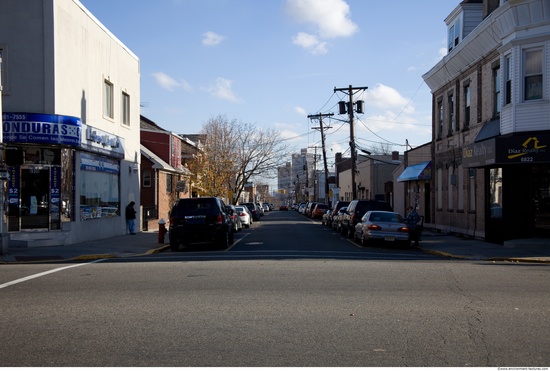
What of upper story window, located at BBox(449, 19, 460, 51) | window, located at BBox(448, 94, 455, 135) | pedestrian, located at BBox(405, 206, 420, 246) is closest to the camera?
pedestrian, located at BBox(405, 206, 420, 246)

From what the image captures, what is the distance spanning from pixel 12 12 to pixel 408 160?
28.0 meters

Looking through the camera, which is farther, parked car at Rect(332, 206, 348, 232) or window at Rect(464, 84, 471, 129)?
parked car at Rect(332, 206, 348, 232)

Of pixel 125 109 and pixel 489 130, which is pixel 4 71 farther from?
pixel 489 130

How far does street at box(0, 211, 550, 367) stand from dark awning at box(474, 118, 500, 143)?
9.55m

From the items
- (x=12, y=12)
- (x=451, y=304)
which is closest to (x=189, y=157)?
(x=12, y=12)

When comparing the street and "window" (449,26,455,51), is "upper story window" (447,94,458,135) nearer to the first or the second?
"window" (449,26,455,51)

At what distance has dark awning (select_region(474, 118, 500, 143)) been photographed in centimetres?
2267

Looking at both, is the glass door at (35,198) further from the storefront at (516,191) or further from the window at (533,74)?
the window at (533,74)

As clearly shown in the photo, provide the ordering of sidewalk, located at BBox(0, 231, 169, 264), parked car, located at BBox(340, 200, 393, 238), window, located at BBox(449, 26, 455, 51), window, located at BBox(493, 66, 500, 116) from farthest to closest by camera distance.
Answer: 1. window, located at BBox(449, 26, 455, 51)
2. parked car, located at BBox(340, 200, 393, 238)
3. window, located at BBox(493, 66, 500, 116)
4. sidewalk, located at BBox(0, 231, 169, 264)

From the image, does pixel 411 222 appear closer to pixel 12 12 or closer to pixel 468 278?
pixel 468 278

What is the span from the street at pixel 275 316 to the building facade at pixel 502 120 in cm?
774

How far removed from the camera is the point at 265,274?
509 inches

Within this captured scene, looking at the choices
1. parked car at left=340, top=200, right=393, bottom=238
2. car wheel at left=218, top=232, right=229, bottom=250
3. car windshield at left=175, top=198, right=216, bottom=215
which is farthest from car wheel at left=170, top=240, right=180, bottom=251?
parked car at left=340, top=200, right=393, bottom=238

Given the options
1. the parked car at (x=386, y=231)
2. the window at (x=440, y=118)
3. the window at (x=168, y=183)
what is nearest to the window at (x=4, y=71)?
the parked car at (x=386, y=231)
